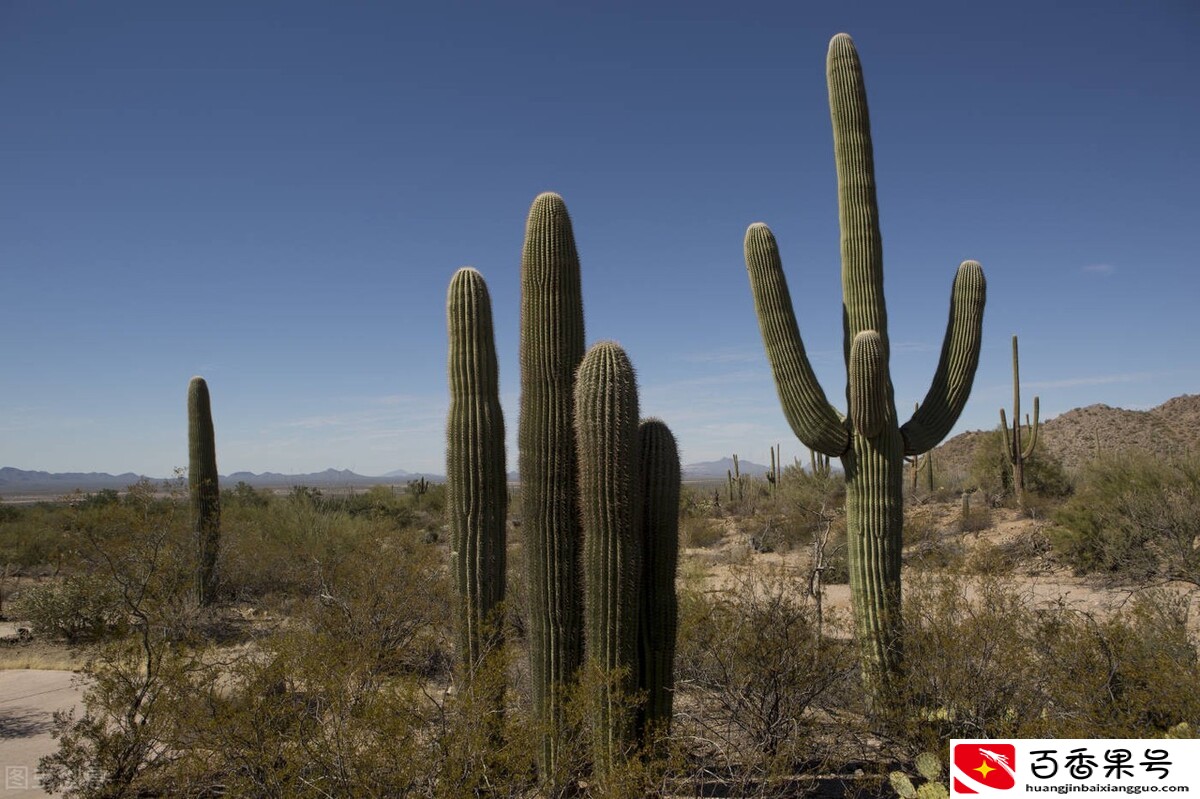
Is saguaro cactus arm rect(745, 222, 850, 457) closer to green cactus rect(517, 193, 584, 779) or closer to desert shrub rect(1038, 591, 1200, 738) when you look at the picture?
green cactus rect(517, 193, 584, 779)

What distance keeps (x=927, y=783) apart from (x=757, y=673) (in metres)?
1.57

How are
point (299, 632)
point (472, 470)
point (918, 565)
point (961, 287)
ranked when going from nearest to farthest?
point (472, 470), point (299, 632), point (961, 287), point (918, 565)

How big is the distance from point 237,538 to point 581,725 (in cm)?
1137

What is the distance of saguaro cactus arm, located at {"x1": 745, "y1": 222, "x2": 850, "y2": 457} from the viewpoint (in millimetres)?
7348

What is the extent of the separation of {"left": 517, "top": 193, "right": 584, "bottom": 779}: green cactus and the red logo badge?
2.68m

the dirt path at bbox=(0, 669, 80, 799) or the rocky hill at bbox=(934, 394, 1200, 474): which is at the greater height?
the rocky hill at bbox=(934, 394, 1200, 474)

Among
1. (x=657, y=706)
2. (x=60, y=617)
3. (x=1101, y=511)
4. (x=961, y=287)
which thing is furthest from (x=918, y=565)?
(x=60, y=617)

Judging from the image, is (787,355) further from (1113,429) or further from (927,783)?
(1113,429)

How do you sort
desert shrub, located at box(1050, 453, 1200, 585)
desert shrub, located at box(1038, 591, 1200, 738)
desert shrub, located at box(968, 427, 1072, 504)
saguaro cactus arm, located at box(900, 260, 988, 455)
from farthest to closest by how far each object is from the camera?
desert shrub, located at box(968, 427, 1072, 504) < desert shrub, located at box(1050, 453, 1200, 585) < saguaro cactus arm, located at box(900, 260, 988, 455) < desert shrub, located at box(1038, 591, 1200, 738)

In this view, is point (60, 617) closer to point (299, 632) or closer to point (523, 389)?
point (299, 632)

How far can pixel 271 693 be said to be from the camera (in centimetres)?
555

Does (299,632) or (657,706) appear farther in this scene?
(299,632)

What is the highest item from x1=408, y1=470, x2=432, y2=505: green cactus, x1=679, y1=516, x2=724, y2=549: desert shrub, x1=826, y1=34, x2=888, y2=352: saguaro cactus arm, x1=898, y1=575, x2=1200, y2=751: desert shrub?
x1=826, y1=34, x2=888, y2=352: saguaro cactus arm

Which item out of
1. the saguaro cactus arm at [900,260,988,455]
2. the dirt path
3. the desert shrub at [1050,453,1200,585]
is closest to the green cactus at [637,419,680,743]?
the saguaro cactus arm at [900,260,988,455]
